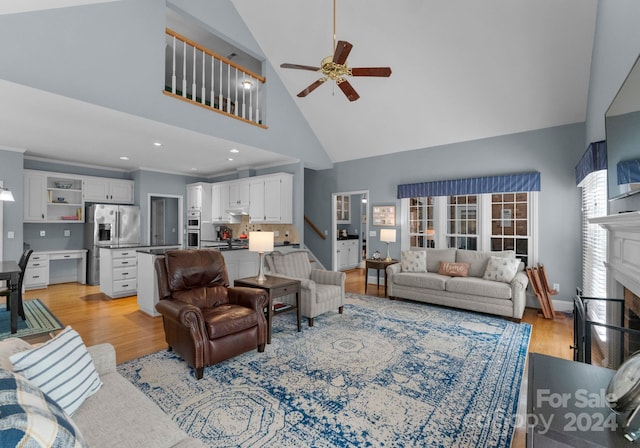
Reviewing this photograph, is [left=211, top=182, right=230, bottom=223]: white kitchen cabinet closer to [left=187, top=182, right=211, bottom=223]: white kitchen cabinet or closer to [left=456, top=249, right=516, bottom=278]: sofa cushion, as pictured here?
[left=187, top=182, right=211, bottom=223]: white kitchen cabinet

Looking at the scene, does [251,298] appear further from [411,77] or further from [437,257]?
[411,77]

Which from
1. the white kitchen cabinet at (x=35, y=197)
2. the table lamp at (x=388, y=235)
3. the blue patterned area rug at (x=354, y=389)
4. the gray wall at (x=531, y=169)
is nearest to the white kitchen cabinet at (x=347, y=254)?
the gray wall at (x=531, y=169)

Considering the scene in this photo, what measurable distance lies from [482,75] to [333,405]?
460 cm

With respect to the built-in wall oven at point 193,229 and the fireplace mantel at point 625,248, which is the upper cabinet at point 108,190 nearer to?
the built-in wall oven at point 193,229

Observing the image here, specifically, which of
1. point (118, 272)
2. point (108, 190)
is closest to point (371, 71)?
point (118, 272)

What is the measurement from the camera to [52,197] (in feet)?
21.4

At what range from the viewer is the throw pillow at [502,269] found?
439 centimetres

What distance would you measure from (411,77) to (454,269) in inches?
123

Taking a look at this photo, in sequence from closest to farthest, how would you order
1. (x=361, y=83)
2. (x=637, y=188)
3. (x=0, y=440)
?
(x=0, y=440)
(x=637, y=188)
(x=361, y=83)

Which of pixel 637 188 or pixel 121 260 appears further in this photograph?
pixel 121 260

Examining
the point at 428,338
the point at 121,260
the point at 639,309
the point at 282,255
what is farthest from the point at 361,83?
the point at 121,260

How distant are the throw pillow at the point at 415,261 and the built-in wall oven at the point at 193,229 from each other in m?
5.21

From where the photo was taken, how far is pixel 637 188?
1.84 meters

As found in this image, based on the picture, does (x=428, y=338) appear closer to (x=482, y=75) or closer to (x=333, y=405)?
(x=333, y=405)
